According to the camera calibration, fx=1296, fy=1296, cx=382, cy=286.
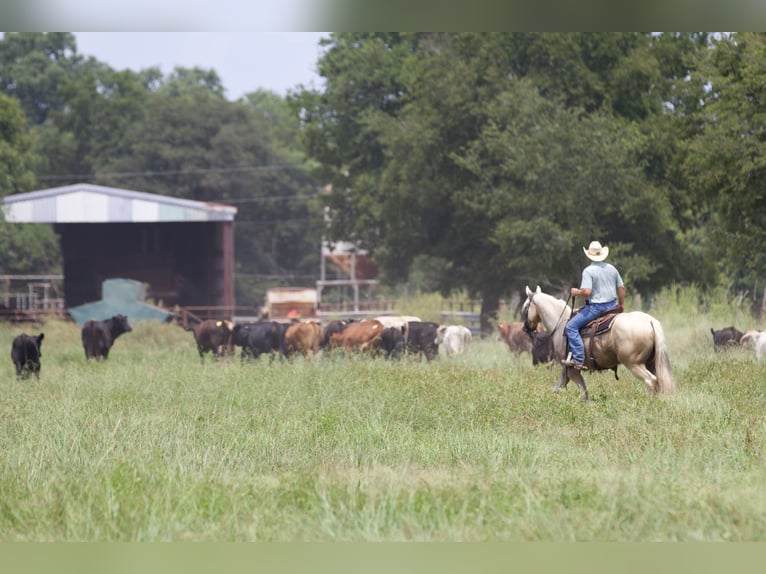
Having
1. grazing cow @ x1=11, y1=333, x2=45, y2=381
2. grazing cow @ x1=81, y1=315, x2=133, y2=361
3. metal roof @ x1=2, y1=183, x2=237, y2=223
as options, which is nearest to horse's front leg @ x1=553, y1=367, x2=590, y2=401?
grazing cow @ x1=11, y1=333, x2=45, y2=381

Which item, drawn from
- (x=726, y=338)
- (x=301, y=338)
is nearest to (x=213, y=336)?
(x=301, y=338)

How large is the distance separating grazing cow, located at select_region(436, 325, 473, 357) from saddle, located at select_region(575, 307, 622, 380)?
942cm

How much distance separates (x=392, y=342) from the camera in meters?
22.8

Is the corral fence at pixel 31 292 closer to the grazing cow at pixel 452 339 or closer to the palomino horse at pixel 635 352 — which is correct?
the grazing cow at pixel 452 339

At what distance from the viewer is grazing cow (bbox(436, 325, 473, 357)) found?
2431 cm

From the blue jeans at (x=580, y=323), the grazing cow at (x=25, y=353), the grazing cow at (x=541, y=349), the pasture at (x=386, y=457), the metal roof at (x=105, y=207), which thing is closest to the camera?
the pasture at (x=386, y=457)

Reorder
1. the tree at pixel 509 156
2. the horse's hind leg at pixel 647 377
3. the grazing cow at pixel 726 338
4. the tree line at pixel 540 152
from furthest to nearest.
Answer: the tree at pixel 509 156
the tree line at pixel 540 152
the grazing cow at pixel 726 338
the horse's hind leg at pixel 647 377

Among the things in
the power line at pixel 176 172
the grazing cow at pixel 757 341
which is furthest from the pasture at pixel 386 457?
the power line at pixel 176 172

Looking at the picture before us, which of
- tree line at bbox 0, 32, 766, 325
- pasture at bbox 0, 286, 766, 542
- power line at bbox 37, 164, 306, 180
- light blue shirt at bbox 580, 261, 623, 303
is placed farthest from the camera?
power line at bbox 37, 164, 306, 180

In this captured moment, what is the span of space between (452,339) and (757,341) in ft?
19.7

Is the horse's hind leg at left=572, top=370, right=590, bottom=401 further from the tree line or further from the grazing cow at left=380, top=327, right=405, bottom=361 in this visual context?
the tree line

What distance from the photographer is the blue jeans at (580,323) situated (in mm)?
14492

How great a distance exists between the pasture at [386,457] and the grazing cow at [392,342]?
480 centimetres

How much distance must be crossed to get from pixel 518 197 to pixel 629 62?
17.1 feet
